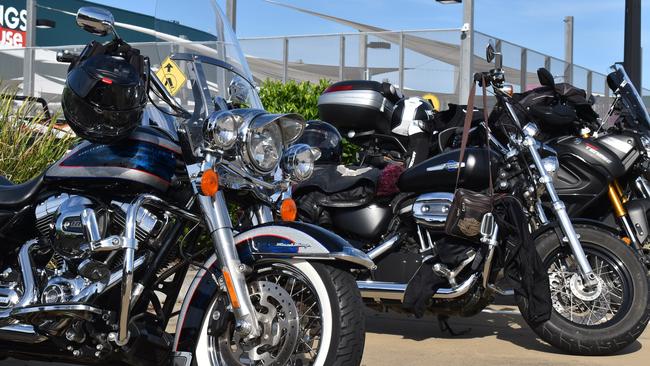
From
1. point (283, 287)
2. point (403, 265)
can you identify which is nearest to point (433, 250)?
point (403, 265)

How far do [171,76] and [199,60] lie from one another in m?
0.15

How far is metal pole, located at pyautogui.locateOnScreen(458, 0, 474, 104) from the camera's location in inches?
359

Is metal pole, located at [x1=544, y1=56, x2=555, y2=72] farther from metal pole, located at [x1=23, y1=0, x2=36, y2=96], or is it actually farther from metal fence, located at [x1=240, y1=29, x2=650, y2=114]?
metal pole, located at [x1=23, y1=0, x2=36, y2=96]

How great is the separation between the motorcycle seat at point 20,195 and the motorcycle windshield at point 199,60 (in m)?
0.73

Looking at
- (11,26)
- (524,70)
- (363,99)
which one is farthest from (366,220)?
(11,26)

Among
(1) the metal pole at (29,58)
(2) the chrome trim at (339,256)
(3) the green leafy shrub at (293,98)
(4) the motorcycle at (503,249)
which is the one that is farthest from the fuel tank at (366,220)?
(1) the metal pole at (29,58)

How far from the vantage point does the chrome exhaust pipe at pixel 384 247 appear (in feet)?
17.4

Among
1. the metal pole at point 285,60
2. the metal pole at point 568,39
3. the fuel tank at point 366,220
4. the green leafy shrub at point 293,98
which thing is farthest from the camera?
the metal pole at point 568,39

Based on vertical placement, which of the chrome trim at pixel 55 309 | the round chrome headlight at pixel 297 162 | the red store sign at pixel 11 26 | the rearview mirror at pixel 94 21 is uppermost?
the red store sign at pixel 11 26

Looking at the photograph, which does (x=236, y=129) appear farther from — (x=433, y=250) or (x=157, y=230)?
(x=433, y=250)

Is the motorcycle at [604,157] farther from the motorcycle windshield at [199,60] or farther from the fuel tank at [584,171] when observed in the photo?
the motorcycle windshield at [199,60]

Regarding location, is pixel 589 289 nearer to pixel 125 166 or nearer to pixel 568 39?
pixel 125 166

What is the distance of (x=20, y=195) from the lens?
13.2ft

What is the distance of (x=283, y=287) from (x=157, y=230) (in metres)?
0.59
